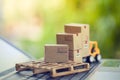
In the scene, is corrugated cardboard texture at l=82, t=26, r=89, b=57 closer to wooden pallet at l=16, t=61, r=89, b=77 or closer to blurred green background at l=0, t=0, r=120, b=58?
wooden pallet at l=16, t=61, r=89, b=77

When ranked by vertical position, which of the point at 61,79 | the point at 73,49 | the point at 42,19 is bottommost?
the point at 61,79

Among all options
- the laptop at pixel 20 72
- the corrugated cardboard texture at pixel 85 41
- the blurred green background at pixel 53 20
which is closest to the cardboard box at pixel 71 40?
the corrugated cardboard texture at pixel 85 41

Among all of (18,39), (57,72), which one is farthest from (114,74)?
(18,39)

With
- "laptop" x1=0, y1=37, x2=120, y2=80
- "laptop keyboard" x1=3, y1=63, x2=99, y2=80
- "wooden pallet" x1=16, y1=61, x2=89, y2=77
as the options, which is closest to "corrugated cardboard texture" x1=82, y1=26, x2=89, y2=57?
"laptop" x1=0, y1=37, x2=120, y2=80

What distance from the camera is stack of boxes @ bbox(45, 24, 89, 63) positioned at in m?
4.01

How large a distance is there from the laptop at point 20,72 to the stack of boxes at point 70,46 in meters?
0.27

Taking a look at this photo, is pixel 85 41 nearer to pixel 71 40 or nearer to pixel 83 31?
pixel 83 31

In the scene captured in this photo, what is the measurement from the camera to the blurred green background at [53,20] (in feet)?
18.6

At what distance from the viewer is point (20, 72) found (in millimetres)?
3953

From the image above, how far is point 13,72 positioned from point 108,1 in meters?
2.63

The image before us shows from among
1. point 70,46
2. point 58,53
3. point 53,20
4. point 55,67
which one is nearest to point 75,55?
point 70,46

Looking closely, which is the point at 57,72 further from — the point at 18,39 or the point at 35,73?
the point at 18,39

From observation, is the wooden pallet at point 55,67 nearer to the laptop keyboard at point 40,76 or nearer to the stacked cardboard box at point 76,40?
the laptop keyboard at point 40,76

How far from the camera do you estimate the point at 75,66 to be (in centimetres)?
391
